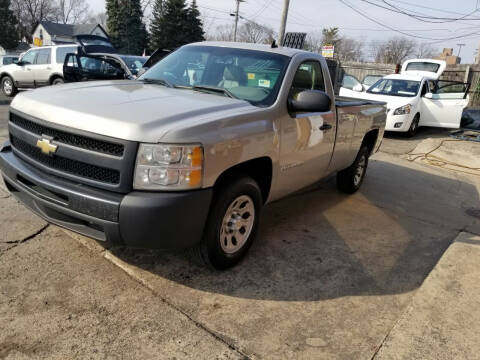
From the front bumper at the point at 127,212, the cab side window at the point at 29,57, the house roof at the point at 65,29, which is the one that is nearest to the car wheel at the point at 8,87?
the cab side window at the point at 29,57

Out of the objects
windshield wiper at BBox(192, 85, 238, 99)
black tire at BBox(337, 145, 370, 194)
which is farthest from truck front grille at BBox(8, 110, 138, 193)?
black tire at BBox(337, 145, 370, 194)

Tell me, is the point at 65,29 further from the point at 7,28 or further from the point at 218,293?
the point at 218,293

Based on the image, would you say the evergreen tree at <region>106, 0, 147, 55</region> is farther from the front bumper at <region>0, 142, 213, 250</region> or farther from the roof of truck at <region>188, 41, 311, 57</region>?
the front bumper at <region>0, 142, 213, 250</region>

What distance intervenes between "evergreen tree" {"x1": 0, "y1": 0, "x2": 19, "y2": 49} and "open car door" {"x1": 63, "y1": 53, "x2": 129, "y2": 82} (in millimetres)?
46755

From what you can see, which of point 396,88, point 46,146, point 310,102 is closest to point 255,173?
point 310,102

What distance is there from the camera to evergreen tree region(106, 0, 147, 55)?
4878cm

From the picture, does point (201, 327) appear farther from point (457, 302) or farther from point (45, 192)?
point (457, 302)

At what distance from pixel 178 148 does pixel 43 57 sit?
12400mm

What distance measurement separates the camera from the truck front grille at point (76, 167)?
8.52ft

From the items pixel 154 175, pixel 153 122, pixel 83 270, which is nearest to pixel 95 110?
Result: pixel 153 122

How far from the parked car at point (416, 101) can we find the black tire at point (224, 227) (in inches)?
346

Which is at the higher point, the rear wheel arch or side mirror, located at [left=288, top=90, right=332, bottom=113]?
side mirror, located at [left=288, top=90, right=332, bottom=113]

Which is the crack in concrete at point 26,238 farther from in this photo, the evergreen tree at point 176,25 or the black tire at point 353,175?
the evergreen tree at point 176,25

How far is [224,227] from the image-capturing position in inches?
124
